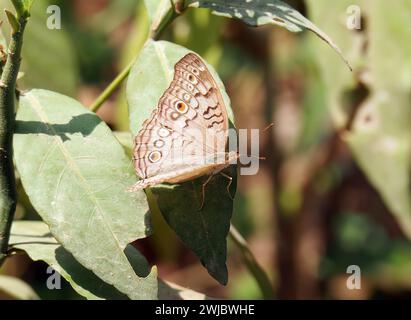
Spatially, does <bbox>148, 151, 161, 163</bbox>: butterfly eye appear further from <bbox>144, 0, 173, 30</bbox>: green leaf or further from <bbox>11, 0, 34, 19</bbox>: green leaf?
<bbox>11, 0, 34, 19</bbox>: green leaf

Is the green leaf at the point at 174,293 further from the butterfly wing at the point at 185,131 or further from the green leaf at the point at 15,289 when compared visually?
the green leaf at the point at 15,289

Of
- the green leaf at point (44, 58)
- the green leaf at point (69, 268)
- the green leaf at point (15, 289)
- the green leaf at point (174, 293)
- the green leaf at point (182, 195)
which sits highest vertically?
the green leaf at point (44, 58)

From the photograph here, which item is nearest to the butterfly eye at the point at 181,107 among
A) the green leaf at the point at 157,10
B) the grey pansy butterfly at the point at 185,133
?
the grey pansy butterfly at the point at 185,133

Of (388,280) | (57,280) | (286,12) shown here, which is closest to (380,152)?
(286,12)

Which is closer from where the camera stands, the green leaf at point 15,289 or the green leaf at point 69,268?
the green leaf at point 69,268

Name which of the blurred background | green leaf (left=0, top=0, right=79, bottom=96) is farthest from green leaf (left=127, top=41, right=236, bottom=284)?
green leaf (left=0, top=0, right=79, bottom=96)

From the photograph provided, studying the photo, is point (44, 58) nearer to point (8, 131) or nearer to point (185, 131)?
point (185, 131)

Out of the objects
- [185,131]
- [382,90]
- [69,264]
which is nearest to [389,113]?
[382,90]
